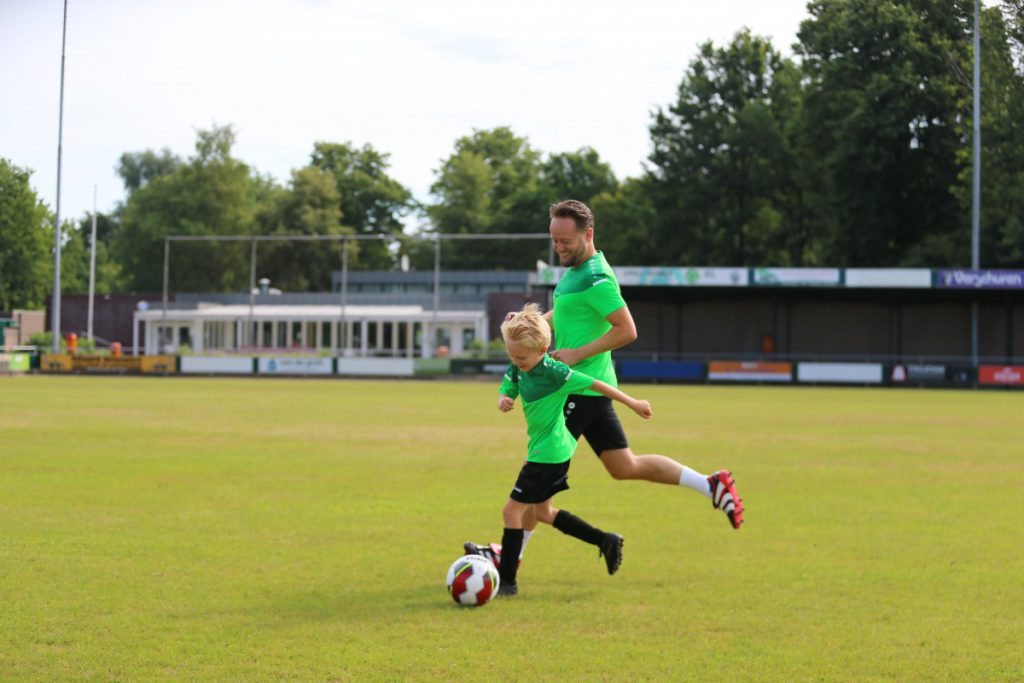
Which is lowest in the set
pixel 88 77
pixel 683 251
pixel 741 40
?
pixel 88 77

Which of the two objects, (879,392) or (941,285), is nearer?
(879,392)

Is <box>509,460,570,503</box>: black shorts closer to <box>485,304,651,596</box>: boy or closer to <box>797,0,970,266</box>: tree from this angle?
<box>485,304,651,596</box>: boy

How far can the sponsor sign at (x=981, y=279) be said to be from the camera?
46781 millimetres

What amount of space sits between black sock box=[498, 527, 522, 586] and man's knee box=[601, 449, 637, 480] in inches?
29.5

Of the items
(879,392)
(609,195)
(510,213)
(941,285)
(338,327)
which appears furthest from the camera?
(510,213)

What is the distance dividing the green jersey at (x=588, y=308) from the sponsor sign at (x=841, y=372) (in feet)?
142

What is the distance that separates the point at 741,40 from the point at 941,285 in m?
30.5

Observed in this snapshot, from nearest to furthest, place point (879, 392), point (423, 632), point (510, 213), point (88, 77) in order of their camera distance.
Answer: point (423, 632) → point (88, 77) → point (879, 392) → point (510, 213)

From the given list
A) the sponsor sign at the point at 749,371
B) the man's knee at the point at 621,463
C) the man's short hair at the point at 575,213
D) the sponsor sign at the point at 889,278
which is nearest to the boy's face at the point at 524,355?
the man's short hair at the point at 575,213

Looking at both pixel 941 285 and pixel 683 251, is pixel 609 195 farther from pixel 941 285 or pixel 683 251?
pixel 941 285

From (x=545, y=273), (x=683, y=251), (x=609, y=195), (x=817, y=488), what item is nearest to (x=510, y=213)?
(x=609, y=195)

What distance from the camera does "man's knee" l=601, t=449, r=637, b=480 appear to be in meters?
7.52

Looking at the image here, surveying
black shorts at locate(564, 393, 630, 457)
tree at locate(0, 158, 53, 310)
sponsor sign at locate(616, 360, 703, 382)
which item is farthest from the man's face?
sponsor sign at locate(616, 360, 703, 382)

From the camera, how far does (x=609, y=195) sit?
8325 centimetres
